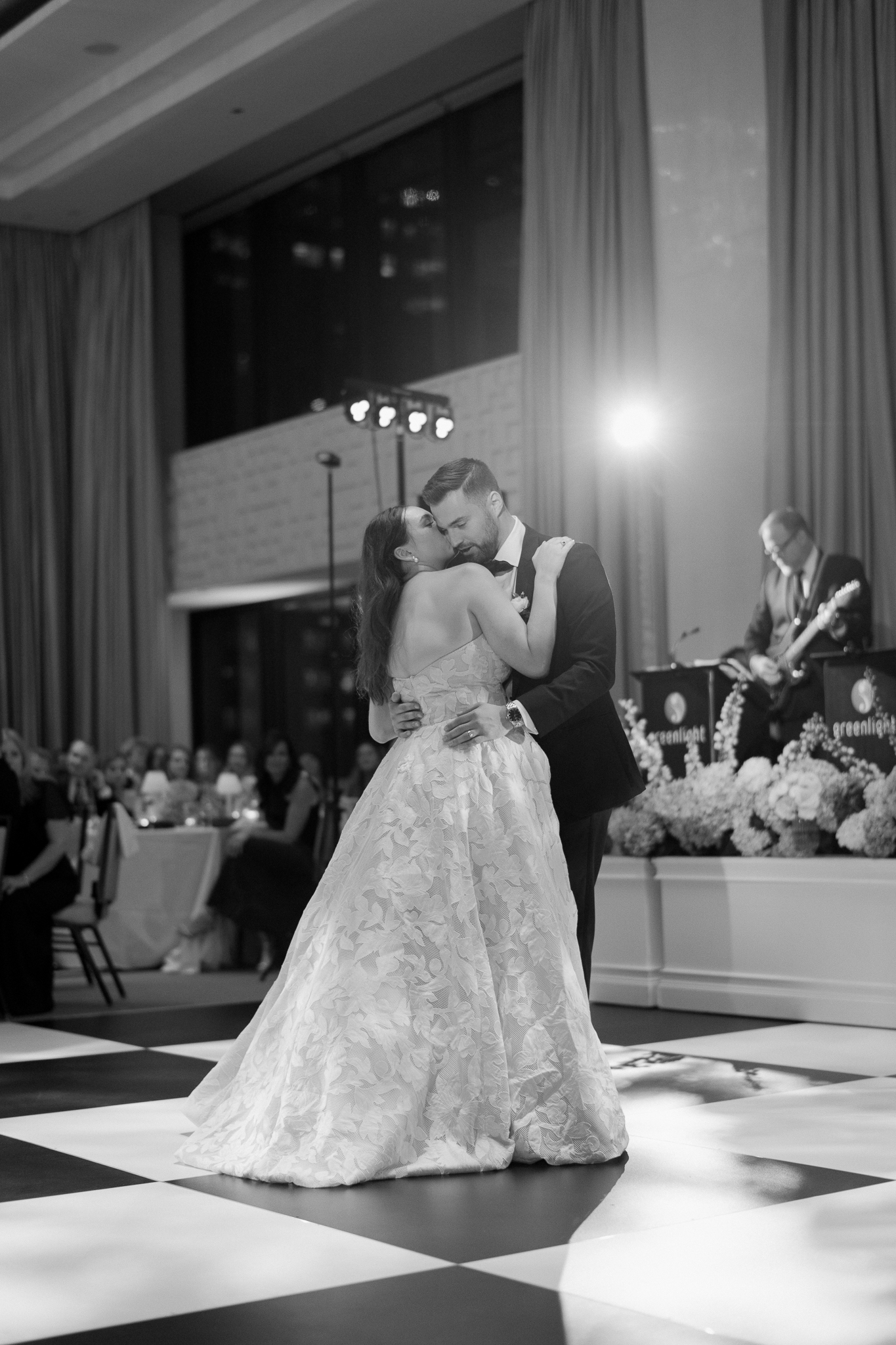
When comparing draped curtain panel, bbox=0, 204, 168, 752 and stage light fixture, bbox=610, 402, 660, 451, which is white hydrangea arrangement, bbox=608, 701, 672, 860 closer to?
stage light fixture, bbox=610, 402, 660, 451

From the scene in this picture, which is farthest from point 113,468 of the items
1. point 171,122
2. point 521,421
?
point 521,421

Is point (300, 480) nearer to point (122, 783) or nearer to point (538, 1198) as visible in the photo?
point (122, 783)

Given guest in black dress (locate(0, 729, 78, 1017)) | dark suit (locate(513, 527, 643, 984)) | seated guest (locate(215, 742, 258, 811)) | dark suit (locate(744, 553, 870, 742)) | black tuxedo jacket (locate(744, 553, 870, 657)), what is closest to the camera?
dark suit (locate(513, 527, 643, 984))

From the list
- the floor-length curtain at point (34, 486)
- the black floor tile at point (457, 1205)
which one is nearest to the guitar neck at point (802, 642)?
the black floor tile at point (457, 1205)

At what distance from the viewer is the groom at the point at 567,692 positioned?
11.4 feet

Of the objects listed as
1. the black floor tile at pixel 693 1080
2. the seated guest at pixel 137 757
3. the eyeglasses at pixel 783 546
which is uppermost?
the eyeglasses at pixel 783 546

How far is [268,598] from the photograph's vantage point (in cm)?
1274

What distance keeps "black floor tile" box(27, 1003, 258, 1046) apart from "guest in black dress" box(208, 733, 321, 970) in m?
1.03

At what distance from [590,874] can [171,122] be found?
28.3ft

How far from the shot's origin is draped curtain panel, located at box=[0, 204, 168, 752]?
12.6 m

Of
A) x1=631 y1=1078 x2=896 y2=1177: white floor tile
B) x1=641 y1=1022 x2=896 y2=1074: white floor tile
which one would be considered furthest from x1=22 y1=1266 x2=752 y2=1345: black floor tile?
x1=641 y1=1022 x2=896 y2=1074: white floor tile

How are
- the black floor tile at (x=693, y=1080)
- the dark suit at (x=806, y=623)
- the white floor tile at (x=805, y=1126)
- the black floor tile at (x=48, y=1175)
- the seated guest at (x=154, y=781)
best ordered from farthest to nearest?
the seated guest at (x=154, y=781) → the dark suit at (x=806, y=623) → the black floor tile at (x=693, y=1080) → the white floor tile at (x=805, y=1126) → the black floor tile at (x=48, y=1175)

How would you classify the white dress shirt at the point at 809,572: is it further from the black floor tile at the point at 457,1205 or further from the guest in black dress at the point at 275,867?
the black floor tile at the point at 457,1205

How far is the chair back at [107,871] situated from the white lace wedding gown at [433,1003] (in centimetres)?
335
